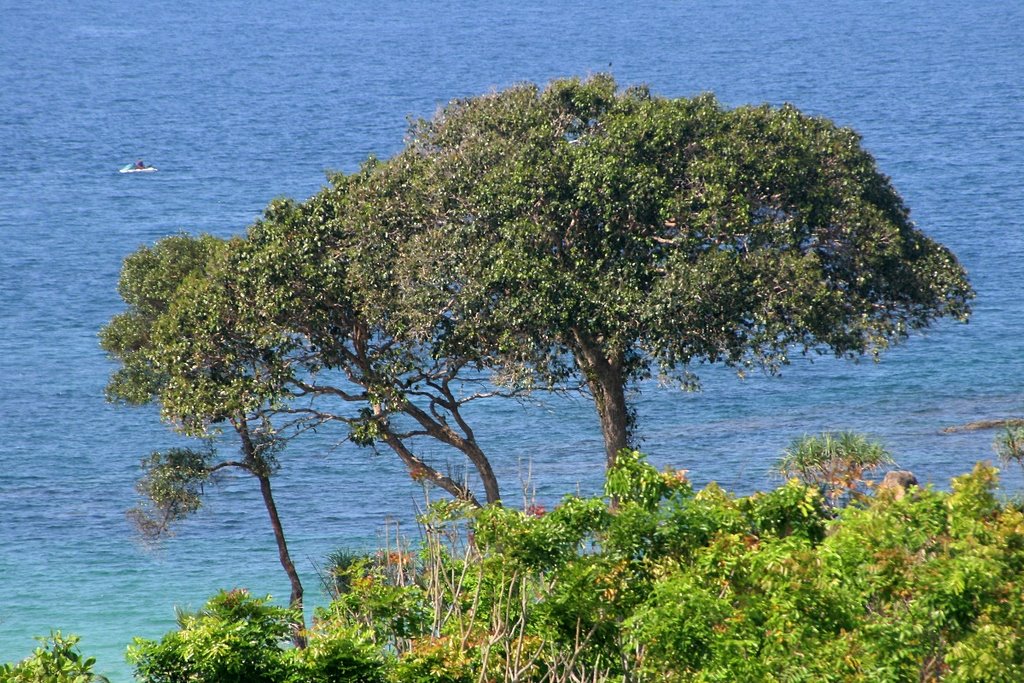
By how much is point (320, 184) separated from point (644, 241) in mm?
83434

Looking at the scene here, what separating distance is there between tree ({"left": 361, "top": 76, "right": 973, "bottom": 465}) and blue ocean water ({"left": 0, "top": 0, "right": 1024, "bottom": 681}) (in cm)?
1278

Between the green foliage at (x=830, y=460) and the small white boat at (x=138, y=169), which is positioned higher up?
the small white boat at (x=138, y=169)

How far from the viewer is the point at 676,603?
14688 mm

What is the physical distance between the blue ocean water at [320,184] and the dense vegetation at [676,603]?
16.0 m

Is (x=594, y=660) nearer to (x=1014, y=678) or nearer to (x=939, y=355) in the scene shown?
(x=1014, y=678)

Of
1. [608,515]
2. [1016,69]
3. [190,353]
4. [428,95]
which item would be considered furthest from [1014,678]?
[1016,69]

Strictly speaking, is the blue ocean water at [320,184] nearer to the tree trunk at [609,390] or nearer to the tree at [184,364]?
the tree at [184,364]

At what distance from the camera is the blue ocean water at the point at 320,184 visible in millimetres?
45000

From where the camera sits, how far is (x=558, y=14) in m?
197

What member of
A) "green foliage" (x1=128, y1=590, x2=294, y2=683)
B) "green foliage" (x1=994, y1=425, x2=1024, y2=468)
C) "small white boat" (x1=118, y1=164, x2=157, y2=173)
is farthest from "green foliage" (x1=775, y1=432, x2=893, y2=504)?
"small white boat" (x1=118, y1=164, x2=157, y2=173)

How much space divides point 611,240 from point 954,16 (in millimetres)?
179284

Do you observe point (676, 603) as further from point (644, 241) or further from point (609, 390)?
point (609, 390)

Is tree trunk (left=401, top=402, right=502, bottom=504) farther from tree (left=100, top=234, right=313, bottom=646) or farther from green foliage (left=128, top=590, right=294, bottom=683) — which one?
green foliage (left=128, top=590, right=294, bottom=683)

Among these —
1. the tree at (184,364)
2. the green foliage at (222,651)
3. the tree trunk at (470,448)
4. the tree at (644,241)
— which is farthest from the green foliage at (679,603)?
the tree at (184,364)
